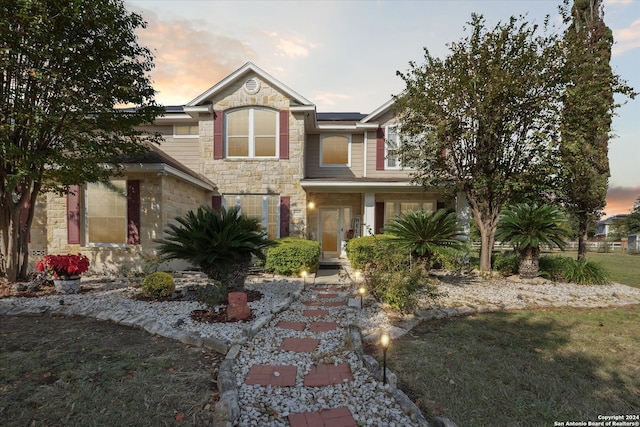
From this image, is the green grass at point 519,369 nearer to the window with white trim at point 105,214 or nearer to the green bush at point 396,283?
the green bush at point 396,283

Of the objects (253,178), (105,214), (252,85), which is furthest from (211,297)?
(252,85)

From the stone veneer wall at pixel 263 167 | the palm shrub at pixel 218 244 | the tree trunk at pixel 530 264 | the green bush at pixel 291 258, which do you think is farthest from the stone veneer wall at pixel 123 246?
the tree trunk at pixel 530 264

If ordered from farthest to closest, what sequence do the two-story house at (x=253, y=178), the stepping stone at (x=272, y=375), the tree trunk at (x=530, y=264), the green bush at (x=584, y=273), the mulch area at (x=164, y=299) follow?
the two-story house at (x=253, y=178), the tree trunk at (x=530, y=264), the green bush at (x=584, y=273), the mulch area at (x=164, y=299), the stepping stone at (x=272, y=375)

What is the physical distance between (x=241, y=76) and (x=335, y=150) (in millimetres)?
4487

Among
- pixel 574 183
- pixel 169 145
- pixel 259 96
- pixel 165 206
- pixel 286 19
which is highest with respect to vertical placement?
pixel 286 19

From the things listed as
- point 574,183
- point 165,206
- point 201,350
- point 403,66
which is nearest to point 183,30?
point 165,206

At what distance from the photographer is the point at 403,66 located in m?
9.30

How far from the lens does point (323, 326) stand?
4.83 meters

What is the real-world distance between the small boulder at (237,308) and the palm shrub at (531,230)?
25.3ft

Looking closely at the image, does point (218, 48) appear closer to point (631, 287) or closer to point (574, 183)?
point (574, 183)

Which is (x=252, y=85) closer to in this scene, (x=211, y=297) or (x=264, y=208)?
(x=264, y=208)

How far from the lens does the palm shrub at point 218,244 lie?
5586 millimetres

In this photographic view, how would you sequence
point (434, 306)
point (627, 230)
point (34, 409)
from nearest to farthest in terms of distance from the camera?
point (34, 409) → point (434, 306) → point (627, 230)

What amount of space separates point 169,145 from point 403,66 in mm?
8842
